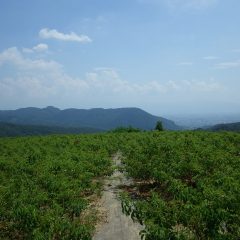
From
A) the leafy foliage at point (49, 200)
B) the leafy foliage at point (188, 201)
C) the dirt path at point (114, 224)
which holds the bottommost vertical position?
the dirt path at point (114, 224)

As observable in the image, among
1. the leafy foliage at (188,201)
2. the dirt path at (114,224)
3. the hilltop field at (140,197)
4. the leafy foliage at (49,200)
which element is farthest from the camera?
the dirt path at (114,224)

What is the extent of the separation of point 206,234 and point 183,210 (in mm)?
1329

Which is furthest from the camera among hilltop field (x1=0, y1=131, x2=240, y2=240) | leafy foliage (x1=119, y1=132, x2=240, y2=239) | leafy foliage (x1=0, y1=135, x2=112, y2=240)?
leafy foliage (x1=0, y1=135, x2=112, y2=240)

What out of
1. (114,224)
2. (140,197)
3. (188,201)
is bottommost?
(114,224)

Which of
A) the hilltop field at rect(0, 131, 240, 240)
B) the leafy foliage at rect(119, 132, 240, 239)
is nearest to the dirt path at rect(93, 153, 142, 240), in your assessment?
the hilltop field at rect(0, 131, 240, 240)

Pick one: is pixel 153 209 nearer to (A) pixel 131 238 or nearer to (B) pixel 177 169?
(A) pixel 131 238

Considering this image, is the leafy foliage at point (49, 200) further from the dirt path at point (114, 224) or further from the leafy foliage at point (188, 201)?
the leafy foliage at point (188, 201)

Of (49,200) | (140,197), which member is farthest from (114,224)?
(140,197)

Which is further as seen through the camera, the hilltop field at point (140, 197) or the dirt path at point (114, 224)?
the dirt path at point (114, 224)

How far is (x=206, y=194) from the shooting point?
12.9 m

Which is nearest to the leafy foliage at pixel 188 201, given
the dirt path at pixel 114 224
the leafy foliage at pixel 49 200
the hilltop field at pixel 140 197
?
the hilltop field at pixel 140 197

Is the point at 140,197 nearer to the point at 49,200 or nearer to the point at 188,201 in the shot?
the point at 49,200

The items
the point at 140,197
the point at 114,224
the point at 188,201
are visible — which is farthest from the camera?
the point at 140,197

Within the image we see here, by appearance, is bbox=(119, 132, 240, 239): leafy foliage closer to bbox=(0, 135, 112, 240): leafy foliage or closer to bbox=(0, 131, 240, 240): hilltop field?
bbox=(0, 131, 240, 240): hilltop field
